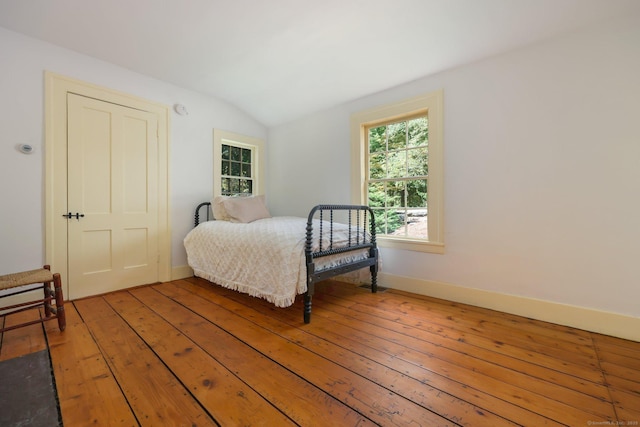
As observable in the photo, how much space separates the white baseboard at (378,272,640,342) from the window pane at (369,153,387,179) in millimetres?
1258

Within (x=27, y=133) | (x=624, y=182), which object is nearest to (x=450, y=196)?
(x=624, y=182)

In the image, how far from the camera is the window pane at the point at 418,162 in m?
3.00

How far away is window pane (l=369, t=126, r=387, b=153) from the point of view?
10.9ft

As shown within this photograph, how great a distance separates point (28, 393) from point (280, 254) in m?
1.50

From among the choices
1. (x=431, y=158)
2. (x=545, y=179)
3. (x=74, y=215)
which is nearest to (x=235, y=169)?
(x=74, y=215)

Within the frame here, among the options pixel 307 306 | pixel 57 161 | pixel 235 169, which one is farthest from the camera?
pixel 235 169

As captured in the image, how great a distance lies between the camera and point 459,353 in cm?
171

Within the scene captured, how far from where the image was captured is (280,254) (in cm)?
216

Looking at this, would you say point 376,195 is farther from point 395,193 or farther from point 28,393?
point 28,393

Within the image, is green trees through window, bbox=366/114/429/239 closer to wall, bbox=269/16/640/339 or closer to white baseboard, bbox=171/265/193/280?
wall, bbox=269/16/640/339

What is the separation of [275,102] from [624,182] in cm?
363

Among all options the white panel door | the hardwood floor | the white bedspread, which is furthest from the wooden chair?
the white bedspread

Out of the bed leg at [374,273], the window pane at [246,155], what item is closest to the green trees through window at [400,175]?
the bed leg at [374,273]

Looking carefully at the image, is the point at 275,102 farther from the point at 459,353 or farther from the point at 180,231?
the point at 459,353
